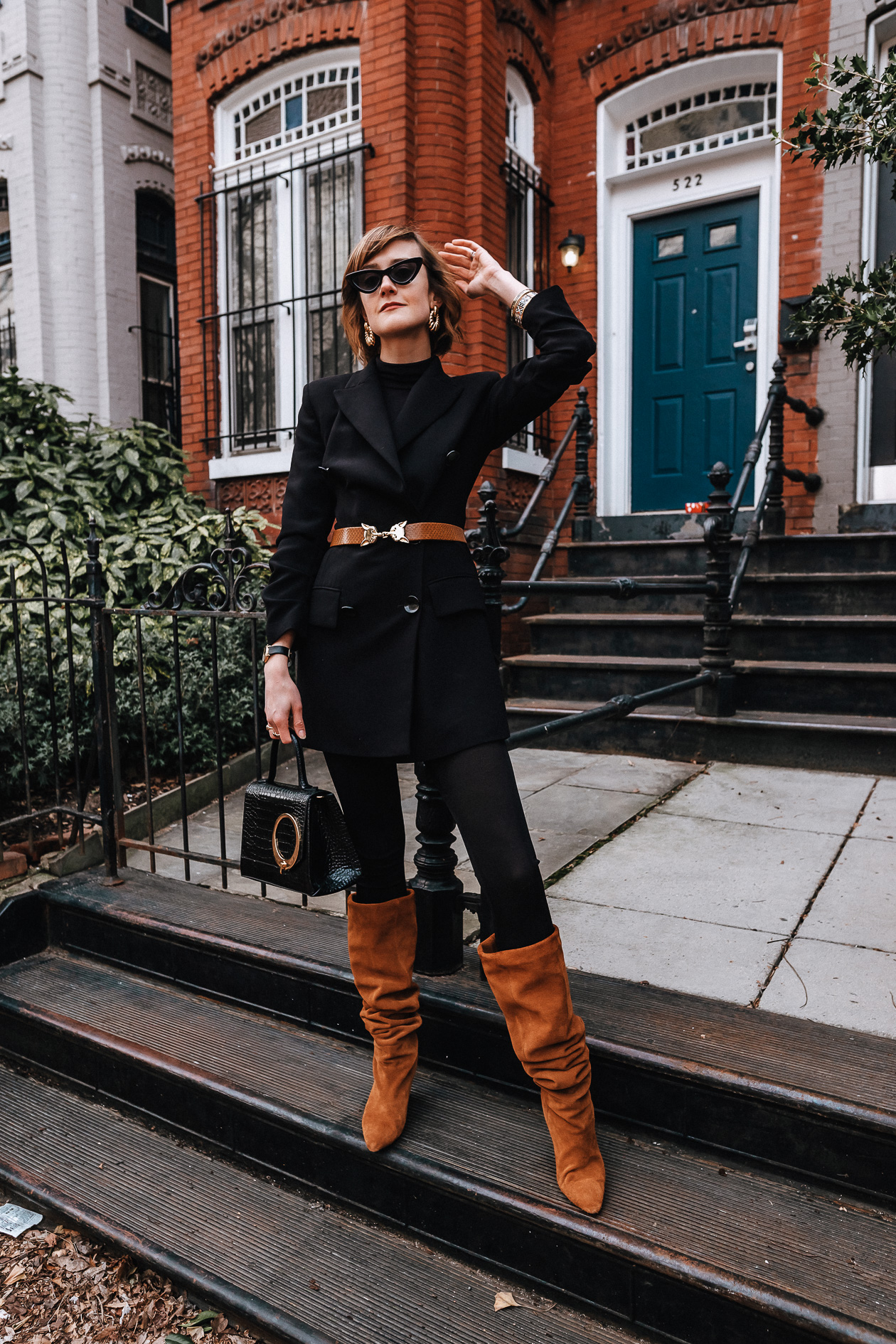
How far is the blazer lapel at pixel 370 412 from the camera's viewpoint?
1.80 metres

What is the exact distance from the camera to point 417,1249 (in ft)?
6.32

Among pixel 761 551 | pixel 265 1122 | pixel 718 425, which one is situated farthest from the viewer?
pixel 718 425

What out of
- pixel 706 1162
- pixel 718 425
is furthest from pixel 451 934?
pixel 718 425

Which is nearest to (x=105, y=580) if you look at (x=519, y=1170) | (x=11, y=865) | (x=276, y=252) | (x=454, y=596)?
(x=11, y=865)

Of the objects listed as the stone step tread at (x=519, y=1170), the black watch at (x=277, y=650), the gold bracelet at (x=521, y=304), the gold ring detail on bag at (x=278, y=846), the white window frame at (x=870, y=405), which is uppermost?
the white window frame at (x=870, y=405)

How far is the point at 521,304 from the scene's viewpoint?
184cm

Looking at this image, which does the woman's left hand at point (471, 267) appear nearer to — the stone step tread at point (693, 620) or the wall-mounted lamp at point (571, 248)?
the stone step tread at point (693, 620)

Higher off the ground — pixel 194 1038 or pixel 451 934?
pixel 451 934

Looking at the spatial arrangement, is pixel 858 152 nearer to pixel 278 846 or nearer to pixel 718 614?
pixel 278 846

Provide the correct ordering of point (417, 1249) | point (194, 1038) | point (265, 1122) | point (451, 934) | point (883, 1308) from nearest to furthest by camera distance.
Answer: point (883, 1308) < point (417, 1249) < point (265, 1122) < point (451, 934) < point (194, 1038)

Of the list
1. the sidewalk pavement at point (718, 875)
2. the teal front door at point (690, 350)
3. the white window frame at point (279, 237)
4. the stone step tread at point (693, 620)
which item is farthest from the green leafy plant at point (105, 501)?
the teal front door at point (690, 350)

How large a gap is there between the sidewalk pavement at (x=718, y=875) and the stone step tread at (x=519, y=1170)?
458 mm

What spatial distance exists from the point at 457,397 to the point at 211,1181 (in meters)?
1.97

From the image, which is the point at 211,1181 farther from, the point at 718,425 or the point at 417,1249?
the point at 718,425
